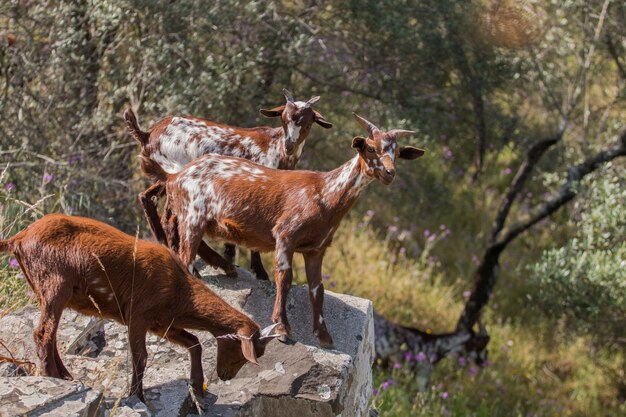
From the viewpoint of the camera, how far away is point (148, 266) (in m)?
5.53

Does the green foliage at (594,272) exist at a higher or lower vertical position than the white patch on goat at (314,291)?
lower

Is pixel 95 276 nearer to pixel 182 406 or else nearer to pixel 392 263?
pixel 182 406

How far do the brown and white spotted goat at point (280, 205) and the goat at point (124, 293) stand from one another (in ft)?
2.46

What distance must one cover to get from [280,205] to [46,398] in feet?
7.36

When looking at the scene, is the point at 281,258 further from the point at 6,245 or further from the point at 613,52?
the point at 613,52

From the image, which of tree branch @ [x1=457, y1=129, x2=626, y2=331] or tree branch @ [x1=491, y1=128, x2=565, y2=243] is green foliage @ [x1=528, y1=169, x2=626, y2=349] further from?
tree branch @ [x1=491, y1=128, x2=565, y2=243]

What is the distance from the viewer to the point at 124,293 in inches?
215

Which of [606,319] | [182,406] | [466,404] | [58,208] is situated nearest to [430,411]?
[466,404]

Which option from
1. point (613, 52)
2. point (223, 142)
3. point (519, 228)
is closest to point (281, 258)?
point (223, 142)

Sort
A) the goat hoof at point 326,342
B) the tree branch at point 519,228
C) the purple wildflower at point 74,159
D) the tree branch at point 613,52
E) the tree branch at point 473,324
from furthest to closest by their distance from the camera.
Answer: the tree branch at point 613,52 < the tree branch at point 519,228 < the tree branch at point 473,324 < the purple wildflower at point 74,159 < the goat hoof at point 326,342

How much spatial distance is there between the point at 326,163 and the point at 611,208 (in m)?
3.74

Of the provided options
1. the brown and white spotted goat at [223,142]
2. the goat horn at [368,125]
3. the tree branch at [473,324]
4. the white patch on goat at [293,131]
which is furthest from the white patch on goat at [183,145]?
the tree branch at [473,324]

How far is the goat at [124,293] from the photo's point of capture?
528cm

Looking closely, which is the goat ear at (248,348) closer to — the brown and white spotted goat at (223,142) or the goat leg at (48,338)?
the goat leg at (48,338)
